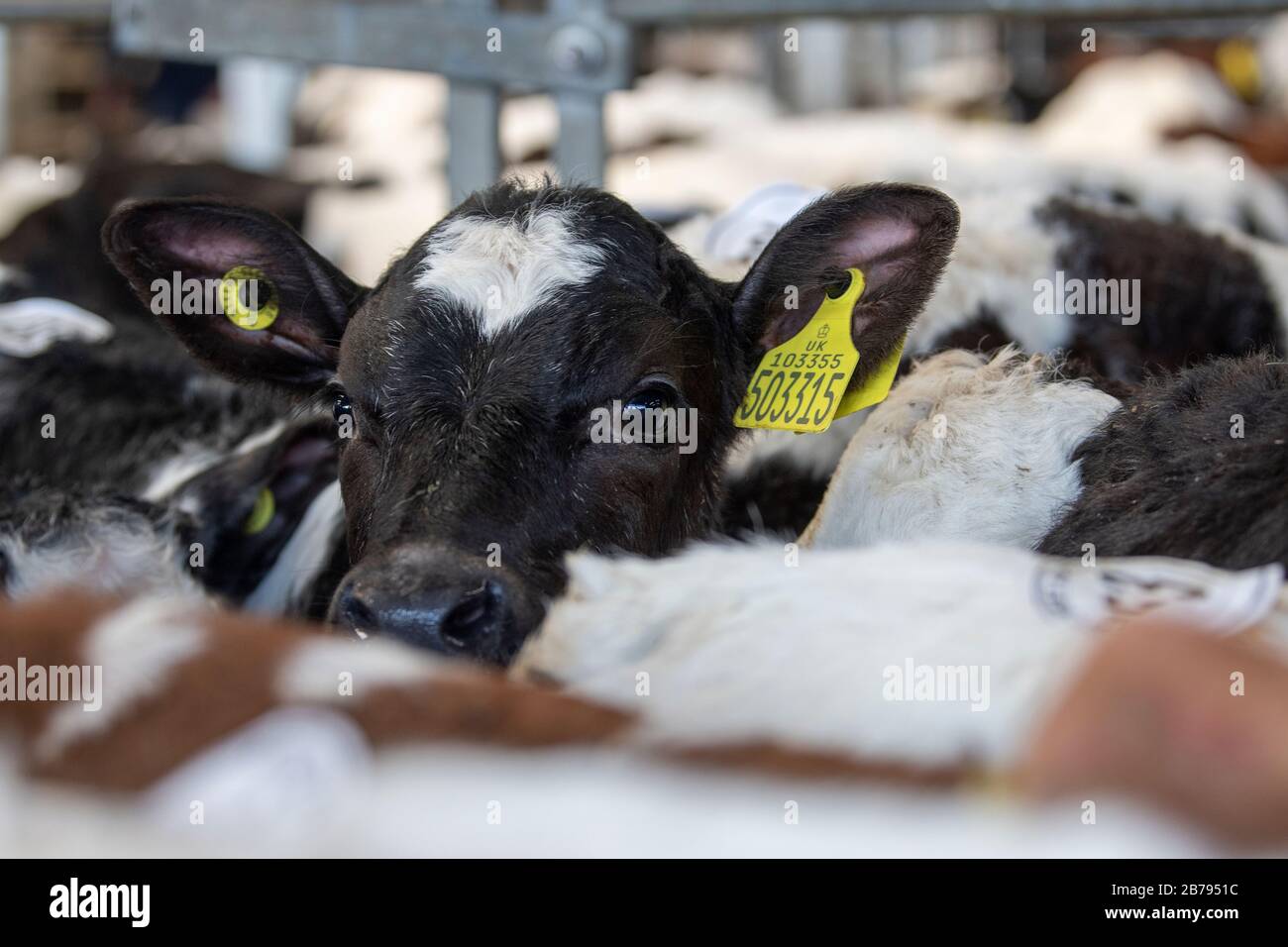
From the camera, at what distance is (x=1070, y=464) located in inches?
91.0

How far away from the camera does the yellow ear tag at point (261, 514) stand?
9.99 feet

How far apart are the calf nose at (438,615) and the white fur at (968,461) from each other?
674 mm

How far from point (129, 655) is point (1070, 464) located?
144cm

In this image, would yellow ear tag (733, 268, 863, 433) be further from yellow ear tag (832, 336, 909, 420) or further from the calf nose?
the calf nose

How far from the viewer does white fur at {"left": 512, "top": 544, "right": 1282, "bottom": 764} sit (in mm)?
1344

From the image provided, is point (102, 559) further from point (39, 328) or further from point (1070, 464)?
point (1070, 464)

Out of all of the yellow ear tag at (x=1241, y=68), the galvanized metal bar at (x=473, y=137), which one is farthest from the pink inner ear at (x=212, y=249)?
the yellow ear tag at (x=1241, y=68)

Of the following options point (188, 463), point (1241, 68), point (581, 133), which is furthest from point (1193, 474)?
point (1241, 68)

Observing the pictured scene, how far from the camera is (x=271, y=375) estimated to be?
2988 millimetres

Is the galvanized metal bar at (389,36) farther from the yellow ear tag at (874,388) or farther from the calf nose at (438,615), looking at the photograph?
the calf nose at (438,615)

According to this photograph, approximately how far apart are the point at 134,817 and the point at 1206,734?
2.67 ft

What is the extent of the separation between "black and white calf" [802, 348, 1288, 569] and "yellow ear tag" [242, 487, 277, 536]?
3.68ft

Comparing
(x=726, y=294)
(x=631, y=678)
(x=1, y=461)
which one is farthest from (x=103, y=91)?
(x=631, y=678)
